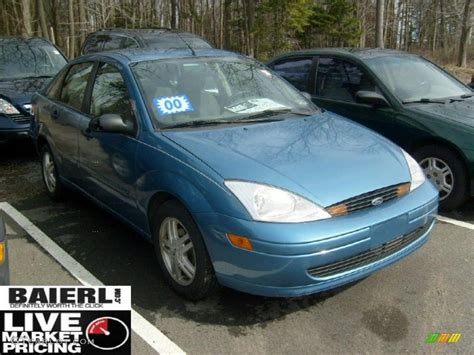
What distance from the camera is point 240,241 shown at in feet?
8.67

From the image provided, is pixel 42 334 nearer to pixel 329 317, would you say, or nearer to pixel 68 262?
pixel 68 262

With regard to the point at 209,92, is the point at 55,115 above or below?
below

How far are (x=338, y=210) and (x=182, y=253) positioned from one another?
1033mm

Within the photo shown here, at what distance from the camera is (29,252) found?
3.98 m

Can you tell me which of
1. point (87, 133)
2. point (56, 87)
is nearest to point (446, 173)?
point (87, 133)

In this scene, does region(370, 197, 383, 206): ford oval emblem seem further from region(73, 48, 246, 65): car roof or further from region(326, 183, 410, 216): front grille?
region(73, 48, 246, 65): car roof

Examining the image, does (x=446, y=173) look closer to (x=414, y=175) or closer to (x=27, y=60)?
(x=414, y=175)

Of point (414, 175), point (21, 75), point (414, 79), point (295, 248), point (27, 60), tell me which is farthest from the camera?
point (27, 60)

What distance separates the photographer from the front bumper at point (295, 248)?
2598 millimetres

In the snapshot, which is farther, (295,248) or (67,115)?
(67,115)

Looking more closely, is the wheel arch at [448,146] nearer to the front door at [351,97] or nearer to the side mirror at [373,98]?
the front door at [351,97]

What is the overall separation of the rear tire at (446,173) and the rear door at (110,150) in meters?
2.84

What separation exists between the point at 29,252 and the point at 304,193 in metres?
2.48

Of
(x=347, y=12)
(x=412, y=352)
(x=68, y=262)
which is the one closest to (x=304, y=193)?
(x=412, y=352)
